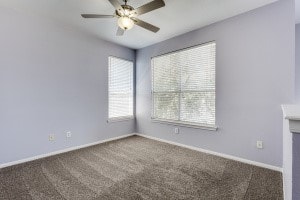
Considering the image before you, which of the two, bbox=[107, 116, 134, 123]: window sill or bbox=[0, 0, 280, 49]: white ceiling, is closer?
bbox=[0, 0, 280, 49]: white ceiling

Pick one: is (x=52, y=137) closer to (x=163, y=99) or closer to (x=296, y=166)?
(x=163, y=99)

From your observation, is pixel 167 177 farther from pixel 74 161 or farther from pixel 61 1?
pixel 61 1

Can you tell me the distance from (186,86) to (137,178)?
2225 mm

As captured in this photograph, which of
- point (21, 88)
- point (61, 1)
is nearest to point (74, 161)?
point (21, 88)

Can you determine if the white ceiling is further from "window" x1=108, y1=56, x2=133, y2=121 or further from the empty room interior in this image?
"window" x1=108, y1=56, x2=133, y2=121

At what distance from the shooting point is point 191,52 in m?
3.47

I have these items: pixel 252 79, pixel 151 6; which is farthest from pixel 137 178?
pixel 252 79

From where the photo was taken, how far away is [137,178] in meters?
2.24

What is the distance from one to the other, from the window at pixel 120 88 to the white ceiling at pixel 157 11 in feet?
3.19

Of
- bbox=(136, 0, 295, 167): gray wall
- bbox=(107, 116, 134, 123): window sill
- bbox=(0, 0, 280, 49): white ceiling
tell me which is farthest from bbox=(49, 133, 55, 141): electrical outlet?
bbox=(136, 0, 295, 167): gray wall

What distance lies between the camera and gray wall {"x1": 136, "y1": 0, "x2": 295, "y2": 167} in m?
2.36

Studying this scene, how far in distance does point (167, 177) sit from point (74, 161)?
5.56ft

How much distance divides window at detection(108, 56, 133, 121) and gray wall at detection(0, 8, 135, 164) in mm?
200

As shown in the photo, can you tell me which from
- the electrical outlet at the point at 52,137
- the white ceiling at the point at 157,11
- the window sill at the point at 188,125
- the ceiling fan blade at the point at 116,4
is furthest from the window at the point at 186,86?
the electrical outlet at the point at 52,137
